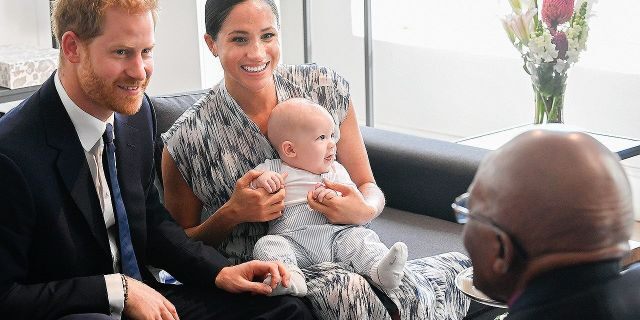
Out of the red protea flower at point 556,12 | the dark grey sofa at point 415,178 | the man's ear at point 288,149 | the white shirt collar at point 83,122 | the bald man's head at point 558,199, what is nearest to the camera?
the bald man's head at point 558,199

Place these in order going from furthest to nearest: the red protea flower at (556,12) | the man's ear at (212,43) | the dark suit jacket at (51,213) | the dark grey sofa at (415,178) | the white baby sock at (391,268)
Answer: the red protea flower at (556,12) → the dark grey sofa at (415,178) → the man's ear at (212,43) → the white baby sock at (391,268) → the dark suit jacket at (51,213)

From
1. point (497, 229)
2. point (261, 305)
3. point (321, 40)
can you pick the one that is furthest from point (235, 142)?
point (321, 40)

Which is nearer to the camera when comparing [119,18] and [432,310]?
[119,18]

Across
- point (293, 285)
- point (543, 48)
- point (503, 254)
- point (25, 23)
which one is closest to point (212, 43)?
point (293, 285)

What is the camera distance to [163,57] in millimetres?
5336

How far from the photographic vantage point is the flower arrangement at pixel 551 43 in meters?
3.49

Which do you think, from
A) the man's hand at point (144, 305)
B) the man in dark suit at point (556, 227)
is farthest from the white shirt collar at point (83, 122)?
the man in dark suit at point (556, 227)

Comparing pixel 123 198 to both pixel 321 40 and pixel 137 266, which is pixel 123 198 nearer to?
pixel 137 266

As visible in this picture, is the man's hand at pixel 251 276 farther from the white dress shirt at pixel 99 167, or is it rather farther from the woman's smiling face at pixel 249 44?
the woman's smiling face at pixel 249 44

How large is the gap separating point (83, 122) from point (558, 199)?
1591 millimetres

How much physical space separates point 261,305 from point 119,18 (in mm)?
729

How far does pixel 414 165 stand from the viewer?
3.32 meters

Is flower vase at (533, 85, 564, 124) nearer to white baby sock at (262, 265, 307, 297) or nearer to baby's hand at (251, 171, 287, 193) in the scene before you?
baby's hand at (251, 171, 287, 193)

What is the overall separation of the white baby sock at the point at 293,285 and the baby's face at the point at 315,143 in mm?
305
